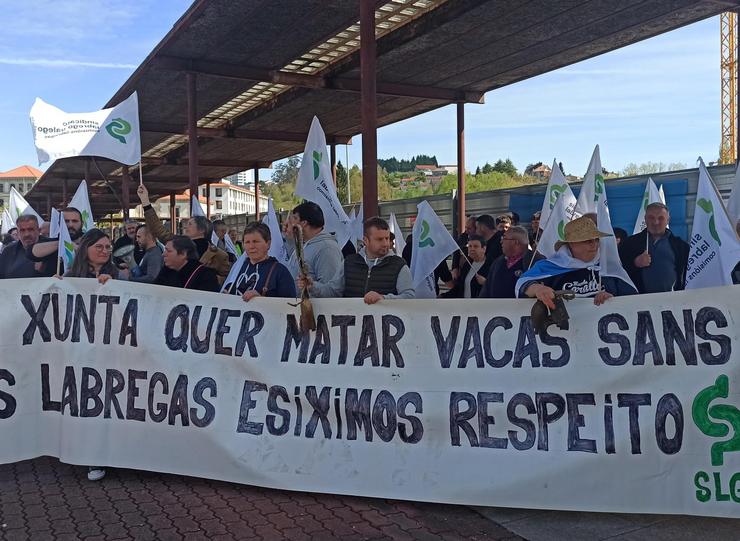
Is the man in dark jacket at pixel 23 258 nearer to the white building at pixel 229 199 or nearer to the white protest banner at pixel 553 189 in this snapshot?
the white protest banner at pixel 553 189

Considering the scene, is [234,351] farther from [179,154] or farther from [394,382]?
[179,154]

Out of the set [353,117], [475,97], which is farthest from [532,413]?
[353,117]

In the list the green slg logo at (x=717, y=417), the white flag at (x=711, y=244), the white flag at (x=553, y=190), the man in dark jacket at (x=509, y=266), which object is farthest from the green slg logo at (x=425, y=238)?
the green slg logo at (x=717, y=417)

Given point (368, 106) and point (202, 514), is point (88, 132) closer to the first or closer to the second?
point (368, 106)

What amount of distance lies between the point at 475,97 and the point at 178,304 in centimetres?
1200

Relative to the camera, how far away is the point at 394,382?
4.26 m

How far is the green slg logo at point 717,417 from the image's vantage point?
3.61 metres

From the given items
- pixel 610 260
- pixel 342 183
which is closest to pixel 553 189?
pixel 610 260

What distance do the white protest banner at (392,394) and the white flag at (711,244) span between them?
112 cm

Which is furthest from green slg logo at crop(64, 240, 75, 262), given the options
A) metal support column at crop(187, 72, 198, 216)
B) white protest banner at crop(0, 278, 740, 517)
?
metal support column at crop(187, 72, 198, 216)

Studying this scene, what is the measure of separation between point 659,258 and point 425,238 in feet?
8.01

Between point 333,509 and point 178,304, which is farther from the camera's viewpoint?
point 178,304

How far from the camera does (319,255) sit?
→ 517 cm

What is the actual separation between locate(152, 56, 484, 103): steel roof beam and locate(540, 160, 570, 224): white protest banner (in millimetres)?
7775
